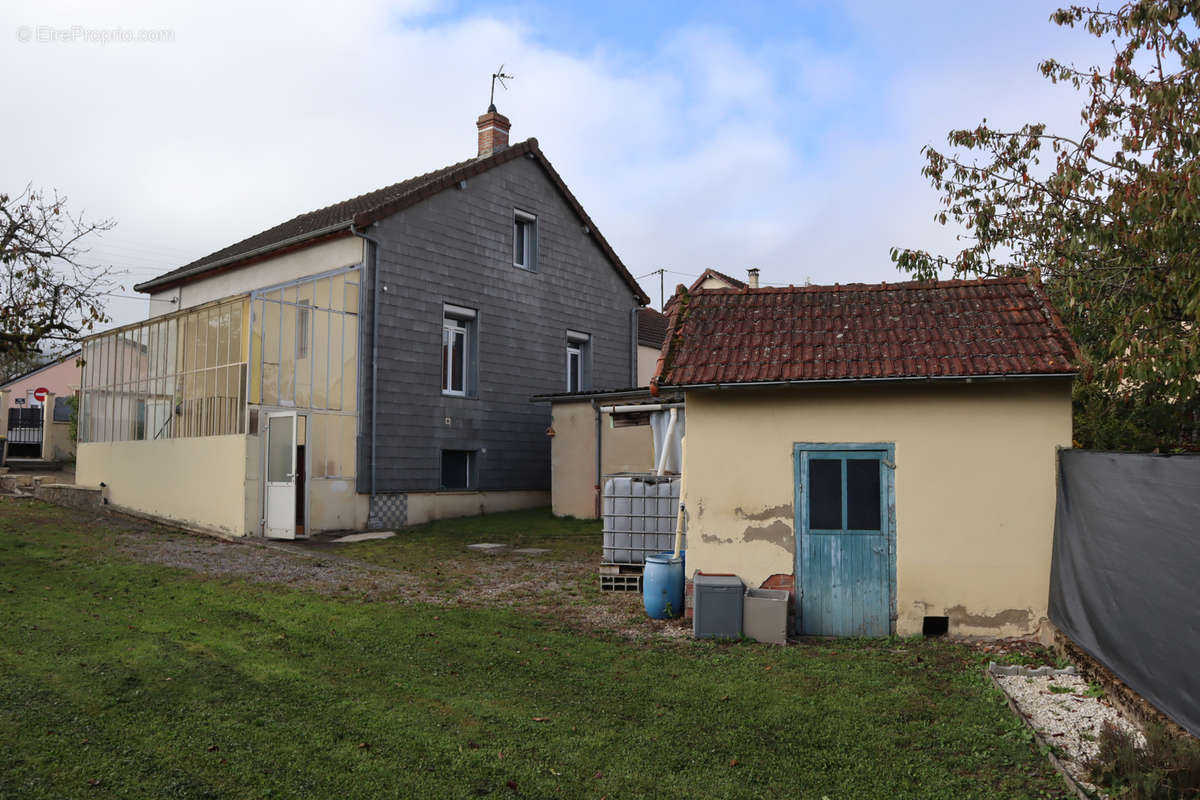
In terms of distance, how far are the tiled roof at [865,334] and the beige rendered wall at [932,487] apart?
309 millimetres

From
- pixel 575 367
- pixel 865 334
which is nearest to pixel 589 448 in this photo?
pixel 575 367

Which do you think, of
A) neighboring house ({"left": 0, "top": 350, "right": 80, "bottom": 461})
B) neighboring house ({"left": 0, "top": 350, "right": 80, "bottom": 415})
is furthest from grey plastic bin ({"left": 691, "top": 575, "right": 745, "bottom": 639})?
neighboring house ({"left": 0, "top": 350, "right": 80, "bottom": 415})

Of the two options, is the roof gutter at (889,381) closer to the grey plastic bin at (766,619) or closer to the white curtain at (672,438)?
the grey plastic bin at (766,619)

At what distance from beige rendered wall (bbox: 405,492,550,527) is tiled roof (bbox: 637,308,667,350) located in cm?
978

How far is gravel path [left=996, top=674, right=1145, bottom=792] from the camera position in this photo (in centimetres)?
554

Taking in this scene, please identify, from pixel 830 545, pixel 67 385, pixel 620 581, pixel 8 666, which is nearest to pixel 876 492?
pixel 830 545

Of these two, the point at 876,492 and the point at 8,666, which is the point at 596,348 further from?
the point at 8,666

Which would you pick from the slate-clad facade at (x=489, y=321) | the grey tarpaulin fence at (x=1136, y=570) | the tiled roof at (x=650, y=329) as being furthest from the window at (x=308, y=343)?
the grey tarpaulin fence at (x=1136, y=570)

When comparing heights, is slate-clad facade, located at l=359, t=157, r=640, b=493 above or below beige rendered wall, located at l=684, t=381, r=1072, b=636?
above

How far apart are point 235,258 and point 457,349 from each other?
5.56 m

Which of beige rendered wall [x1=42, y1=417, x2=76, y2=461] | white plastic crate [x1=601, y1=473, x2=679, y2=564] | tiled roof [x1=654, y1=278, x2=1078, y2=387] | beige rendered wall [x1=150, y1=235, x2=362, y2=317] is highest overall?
beige rendered wall [x1=150, y1=235, x2=362, y2=317]

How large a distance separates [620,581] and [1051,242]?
803 centimetres

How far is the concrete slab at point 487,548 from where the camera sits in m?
14.9

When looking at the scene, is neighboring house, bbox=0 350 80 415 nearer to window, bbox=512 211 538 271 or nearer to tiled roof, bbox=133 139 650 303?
tiled roof, bbox=133 139 650 303
